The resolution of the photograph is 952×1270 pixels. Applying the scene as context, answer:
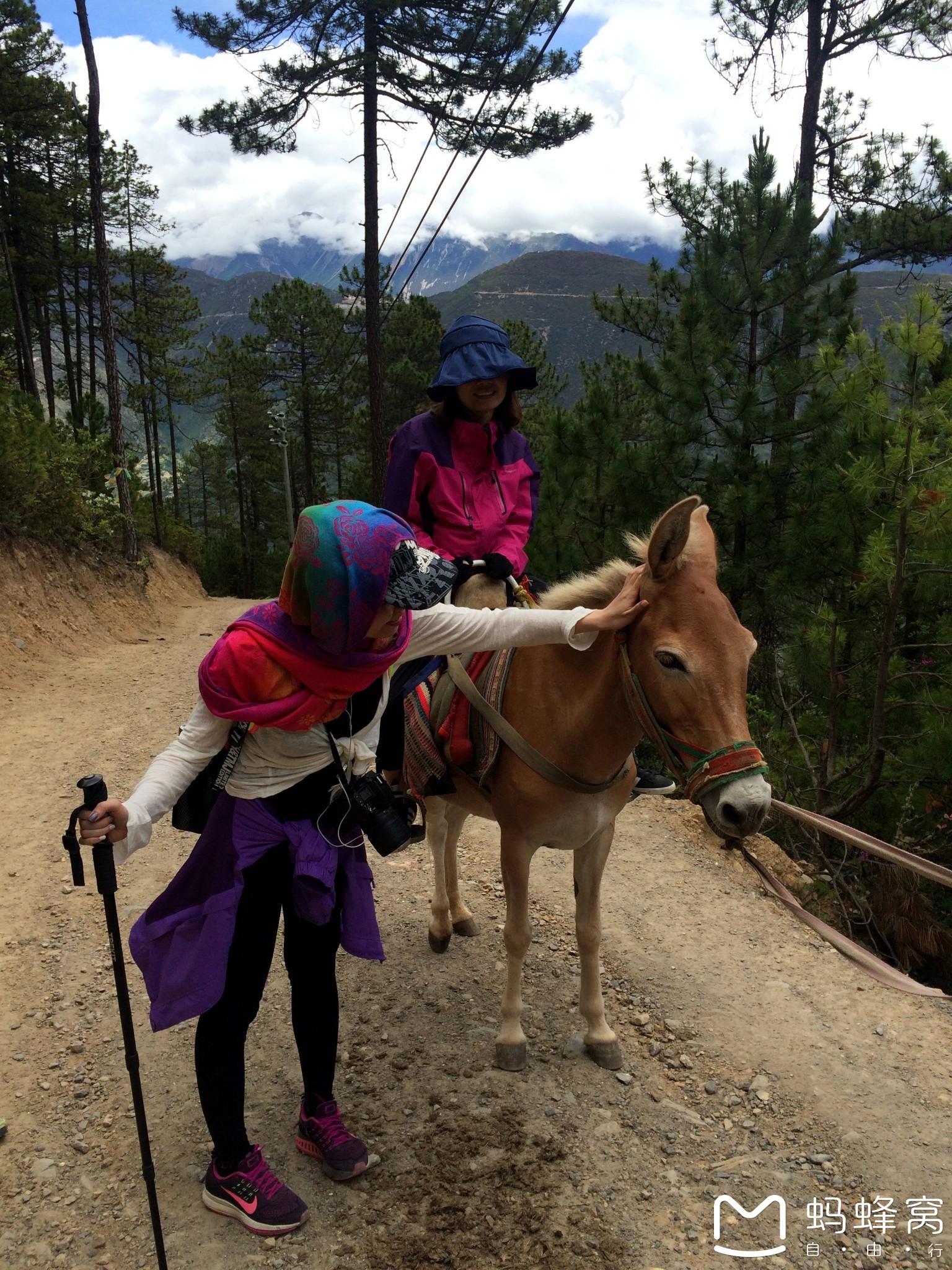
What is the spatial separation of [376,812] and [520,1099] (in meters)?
1.59

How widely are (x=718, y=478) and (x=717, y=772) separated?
5.89 m

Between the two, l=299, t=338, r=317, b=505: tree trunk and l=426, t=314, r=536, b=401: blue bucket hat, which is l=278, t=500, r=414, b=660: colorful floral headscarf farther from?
l=299, t=338, r=317, b=505: tree trunk

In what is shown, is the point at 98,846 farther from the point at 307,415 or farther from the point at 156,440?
the point at 156,440

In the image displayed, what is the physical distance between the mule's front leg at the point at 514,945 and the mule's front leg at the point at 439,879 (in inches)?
32.1

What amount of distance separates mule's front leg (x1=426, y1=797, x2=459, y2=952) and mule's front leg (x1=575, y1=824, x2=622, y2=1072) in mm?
961

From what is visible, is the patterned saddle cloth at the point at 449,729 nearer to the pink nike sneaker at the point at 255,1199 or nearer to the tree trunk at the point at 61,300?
the pink nike sneaker at the point at 255,1199

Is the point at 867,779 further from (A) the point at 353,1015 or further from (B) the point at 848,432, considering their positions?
(A) the point at 353,1015

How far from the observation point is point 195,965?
2.11 metres

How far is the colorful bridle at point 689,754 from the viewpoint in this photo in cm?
203

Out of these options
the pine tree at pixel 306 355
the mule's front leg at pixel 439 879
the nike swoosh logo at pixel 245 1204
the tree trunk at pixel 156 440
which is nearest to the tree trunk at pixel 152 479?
the tree trunk at pixel 156 440

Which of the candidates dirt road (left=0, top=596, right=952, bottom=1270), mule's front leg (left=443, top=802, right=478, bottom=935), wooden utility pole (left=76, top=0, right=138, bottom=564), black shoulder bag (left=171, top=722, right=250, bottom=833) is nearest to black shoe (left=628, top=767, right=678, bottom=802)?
mule's front leg (left=443, top=802, right=478, bottom=935)

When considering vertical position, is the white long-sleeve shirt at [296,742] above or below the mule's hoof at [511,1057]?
above

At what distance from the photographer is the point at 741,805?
1974 millimetres

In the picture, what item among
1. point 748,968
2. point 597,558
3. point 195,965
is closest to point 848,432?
point 597,558
